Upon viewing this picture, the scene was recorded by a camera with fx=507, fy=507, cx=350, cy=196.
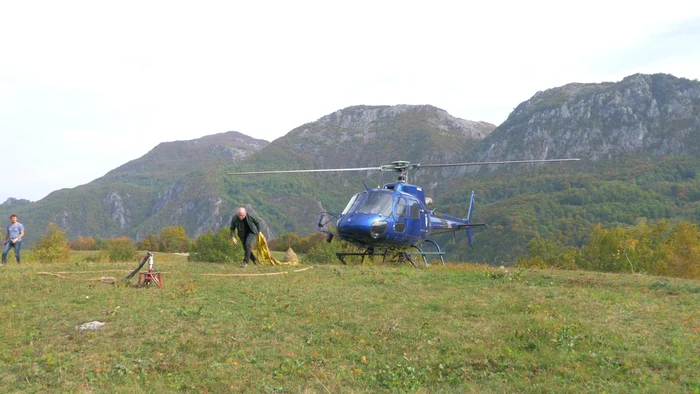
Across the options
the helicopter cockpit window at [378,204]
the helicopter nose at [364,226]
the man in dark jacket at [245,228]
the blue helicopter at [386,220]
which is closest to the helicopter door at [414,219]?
the blue helicopter at [386,220]

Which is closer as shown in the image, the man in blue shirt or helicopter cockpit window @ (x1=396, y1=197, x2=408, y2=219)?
the man in blue shirt

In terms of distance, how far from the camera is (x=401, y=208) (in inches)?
766

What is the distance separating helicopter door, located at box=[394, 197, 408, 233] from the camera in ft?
62.8

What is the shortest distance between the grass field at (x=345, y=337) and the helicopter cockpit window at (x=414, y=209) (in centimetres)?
642

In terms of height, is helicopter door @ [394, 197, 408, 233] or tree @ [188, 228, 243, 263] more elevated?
helicopter door @ [394, 197, 408, 233]

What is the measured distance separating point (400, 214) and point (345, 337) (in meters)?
10.8

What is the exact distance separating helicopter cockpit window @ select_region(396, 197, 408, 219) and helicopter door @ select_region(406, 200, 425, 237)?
0.34 m

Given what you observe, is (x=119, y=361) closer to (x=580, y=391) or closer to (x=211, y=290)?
(x=211, y=290)

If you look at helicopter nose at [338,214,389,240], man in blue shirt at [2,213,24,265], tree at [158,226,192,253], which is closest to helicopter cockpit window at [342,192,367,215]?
helicopter nose at [338,214,389,240]

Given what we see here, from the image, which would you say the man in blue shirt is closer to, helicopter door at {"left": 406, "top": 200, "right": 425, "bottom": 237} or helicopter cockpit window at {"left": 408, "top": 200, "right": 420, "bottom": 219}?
helicopter door at {"left": 406, "top": 200, "right": 425, "bottom": 237}

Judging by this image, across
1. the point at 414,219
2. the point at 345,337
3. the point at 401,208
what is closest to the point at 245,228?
the point at 401,208

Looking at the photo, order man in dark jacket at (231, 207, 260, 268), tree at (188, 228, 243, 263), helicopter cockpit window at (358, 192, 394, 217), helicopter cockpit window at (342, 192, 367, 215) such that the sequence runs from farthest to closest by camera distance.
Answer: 1. tree at (188, 228, 243, 263)
2. helicopter cockpit window at (342, 192, 367, 215)
3. helicopter cockpit window at (358, 192, 394, 217)
4. man in dark jacket at (231, 207, 260, 268)

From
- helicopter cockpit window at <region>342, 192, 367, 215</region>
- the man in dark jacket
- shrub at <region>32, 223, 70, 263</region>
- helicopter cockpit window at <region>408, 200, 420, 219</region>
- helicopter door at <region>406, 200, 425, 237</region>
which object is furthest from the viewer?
shrub at <region>32, 223, 70, 263</region>

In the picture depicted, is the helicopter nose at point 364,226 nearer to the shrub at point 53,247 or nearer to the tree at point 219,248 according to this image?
the tree at point 219,248
